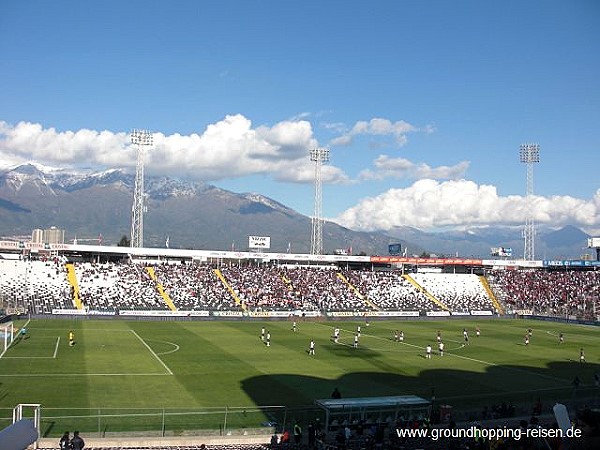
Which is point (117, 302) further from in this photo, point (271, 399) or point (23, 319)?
point (271, 399)

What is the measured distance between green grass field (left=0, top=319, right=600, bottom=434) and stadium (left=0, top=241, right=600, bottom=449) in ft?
0.58

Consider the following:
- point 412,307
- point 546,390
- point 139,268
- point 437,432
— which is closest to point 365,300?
point 412,307

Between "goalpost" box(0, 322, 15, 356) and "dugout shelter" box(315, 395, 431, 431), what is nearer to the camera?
"dugout shelter" box(315, 395, 431, 431)

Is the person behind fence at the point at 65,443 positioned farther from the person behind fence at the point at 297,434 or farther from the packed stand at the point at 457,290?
the packed stand at the point at 457,290

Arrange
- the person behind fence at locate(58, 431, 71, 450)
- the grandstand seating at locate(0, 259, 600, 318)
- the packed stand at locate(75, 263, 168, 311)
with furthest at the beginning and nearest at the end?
the grandstand seating at locate(0, 259, 600, 318) → the packed stand at locate(75, 263, 168, 311) → the person behind fence at locate(58, 431, 71, 450)

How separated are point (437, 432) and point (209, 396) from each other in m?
13.8

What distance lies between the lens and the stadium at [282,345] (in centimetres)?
2644

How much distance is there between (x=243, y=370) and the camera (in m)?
40.6

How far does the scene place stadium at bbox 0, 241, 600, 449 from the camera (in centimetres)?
2644

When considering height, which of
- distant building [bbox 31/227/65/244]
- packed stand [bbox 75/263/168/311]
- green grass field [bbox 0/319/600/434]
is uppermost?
distant building [bbox 31/227/65/244]

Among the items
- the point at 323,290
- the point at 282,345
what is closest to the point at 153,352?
the point at 282,345

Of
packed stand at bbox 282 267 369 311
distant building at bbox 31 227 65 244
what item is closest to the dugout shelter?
packed stand at bbox 282 267 369 311

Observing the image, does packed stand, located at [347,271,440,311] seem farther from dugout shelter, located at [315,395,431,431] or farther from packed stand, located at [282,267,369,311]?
dugout shelter, located at [315,395,431,431]

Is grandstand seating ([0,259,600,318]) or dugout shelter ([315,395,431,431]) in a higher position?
grandstand seating ([0,259,600,318])
